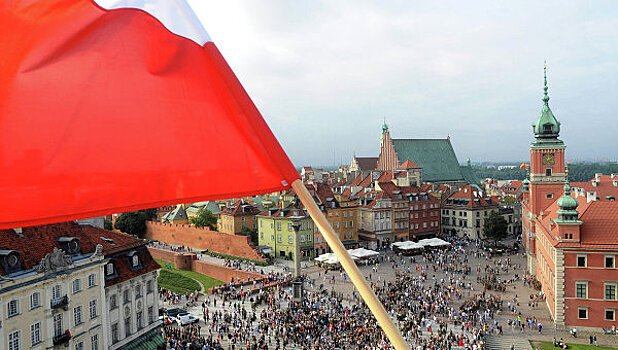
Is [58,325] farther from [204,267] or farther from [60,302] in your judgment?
[204,267]

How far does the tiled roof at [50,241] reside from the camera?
73.4ft

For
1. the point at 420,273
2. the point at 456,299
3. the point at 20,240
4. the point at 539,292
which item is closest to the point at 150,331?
the point at 20,240

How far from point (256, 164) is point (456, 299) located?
39.7 meters

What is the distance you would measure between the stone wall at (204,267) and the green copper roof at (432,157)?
51871 mm

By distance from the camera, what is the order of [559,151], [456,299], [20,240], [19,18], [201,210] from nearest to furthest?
1. [19,18]
2. [20,240]
3. [456,299]
4. [559,151]
5. [201,210]

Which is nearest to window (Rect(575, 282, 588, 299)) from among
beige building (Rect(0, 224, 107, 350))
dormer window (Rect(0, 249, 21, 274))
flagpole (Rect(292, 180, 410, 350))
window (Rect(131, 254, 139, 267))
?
window (Rect(131, 254, 139, 267))

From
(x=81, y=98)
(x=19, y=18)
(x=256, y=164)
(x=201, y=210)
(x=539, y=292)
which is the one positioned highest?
(x=19, y=18)

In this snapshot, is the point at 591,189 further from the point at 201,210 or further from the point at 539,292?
the point at 201,210

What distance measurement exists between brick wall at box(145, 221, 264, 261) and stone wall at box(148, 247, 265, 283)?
4.84 meters

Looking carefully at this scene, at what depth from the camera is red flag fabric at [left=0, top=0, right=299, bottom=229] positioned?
337cm

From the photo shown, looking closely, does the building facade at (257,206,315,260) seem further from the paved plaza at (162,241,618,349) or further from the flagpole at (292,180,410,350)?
the flagpole at (292,180,410,350)

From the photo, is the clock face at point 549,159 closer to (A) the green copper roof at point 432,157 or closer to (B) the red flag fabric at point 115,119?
(A) the green copper roof at point 432,157

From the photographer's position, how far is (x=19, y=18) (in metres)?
3.41

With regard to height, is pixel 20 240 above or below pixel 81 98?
below
